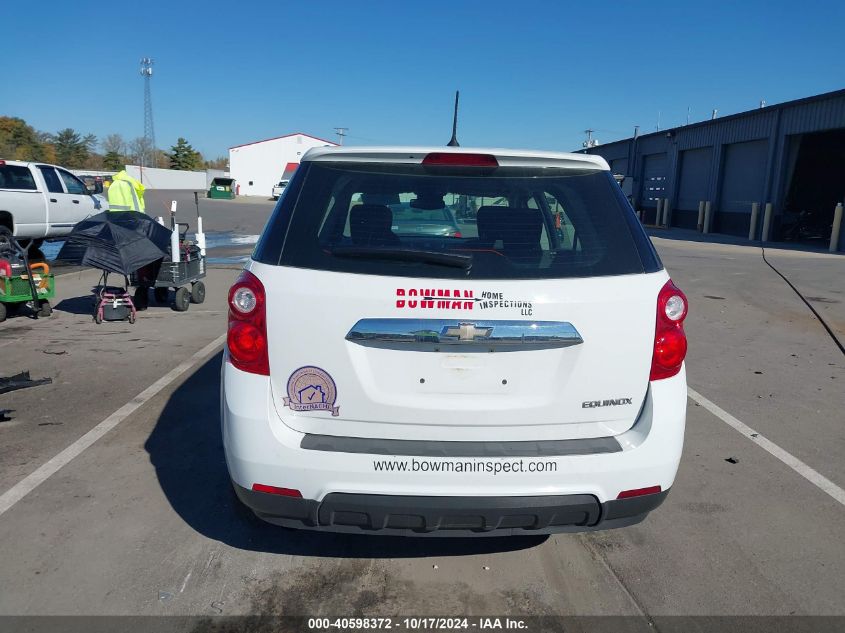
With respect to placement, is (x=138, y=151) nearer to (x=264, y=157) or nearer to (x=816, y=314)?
(x=264, y=157)

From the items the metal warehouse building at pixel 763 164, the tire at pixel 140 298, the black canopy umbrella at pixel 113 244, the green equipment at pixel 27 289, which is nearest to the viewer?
the black canopy umbrella at pixel 113 244

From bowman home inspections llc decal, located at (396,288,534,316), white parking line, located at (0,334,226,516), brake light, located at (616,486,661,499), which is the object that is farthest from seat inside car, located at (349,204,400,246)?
white parking line, located at (0,334,226,516)

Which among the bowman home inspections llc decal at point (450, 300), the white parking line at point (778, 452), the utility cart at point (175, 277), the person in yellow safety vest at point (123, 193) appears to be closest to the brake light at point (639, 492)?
the bowman home inspections llc decal at point (450, 300)

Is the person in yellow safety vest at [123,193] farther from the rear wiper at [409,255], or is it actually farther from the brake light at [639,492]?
the brake light at [639,492]

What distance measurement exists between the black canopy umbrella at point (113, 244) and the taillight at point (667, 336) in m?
6.67

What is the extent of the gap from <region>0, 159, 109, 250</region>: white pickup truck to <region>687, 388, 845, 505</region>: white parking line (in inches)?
506

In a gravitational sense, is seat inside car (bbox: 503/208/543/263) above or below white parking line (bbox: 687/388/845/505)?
above

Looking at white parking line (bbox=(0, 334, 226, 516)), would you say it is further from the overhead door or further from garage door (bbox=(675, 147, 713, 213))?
garage door (bbox=(675, 147, 713, 213))

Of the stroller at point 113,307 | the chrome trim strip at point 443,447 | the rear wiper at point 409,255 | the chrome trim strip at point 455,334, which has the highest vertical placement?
the rear wiper at point 409,255

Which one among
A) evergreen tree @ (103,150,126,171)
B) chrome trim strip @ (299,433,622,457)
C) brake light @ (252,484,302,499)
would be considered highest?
evergreen tree @ (103,150,126,171)

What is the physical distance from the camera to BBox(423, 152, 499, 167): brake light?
2.90m

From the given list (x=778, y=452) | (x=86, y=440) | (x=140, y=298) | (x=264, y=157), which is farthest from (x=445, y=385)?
(x=264, y=157)

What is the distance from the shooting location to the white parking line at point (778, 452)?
423cm

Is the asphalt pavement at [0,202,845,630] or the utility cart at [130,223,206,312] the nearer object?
the asphalt pavement at [0,202,845,630]
